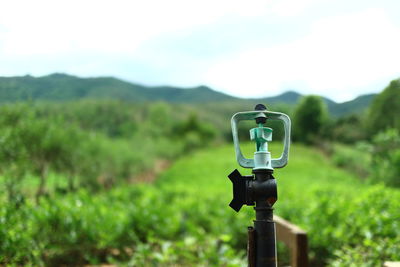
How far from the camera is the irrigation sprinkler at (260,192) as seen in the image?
124cm

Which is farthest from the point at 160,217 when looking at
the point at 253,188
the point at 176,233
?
the point at 253,188

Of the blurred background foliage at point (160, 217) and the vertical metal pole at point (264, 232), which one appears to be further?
the blurred background foliage at point (160, 217)

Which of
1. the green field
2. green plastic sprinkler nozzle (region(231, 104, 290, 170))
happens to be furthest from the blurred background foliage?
green plastic sprinkler nozzle (region(231, 104, 290, 170))

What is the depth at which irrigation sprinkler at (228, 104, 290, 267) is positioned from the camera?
4.06 ft

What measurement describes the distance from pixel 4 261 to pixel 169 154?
95.3 ft

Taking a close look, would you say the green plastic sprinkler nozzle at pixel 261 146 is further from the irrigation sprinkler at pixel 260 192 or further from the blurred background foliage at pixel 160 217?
the blurred background foliage at pixel 160 217

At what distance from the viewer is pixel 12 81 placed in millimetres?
2160

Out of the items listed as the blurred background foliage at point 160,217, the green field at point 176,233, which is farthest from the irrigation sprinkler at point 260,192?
the green field at point 176,233

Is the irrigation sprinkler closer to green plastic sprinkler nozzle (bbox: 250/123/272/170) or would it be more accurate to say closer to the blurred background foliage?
green plastic sprinkler nozzle (bbox: 250/123/272/170)

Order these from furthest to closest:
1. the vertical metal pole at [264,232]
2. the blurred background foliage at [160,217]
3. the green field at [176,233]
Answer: the blurred background foliage at [160,217]
the green field at [176,233]
the vertical metal pole at [264,232]

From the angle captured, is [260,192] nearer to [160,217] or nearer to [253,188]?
[253,188]

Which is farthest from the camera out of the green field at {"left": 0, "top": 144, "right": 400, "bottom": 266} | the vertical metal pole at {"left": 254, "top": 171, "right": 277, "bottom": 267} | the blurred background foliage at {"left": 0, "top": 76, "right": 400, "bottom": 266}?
the blurred background foliage at {"left": 0, "top": 76, "right": 400, "bottom": 266}

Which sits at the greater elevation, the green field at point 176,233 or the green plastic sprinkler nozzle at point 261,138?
the green plastic sprinkler nozzle at point 261,138

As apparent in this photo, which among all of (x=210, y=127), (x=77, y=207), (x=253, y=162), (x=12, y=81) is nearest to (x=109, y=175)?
(x=77, y=207)
